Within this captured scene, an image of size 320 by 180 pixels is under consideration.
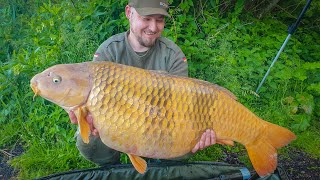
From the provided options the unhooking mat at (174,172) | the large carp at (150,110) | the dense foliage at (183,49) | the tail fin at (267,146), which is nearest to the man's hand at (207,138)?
the large carp at (150,110)

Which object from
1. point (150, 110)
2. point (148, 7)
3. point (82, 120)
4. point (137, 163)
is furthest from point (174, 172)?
point (148, 7)

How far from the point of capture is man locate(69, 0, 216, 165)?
1930 millimetres

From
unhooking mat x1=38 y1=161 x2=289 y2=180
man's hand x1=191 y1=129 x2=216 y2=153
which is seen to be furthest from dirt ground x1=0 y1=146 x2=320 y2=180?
man's hand x1=191 y1=129 x2=216 y2=153

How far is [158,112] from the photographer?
144cm

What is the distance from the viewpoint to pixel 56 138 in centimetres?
243

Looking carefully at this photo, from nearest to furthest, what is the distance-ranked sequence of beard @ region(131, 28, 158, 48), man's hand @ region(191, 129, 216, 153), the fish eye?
the fish eye < man's hand @ region(191, 129, 216, 153) < beard @ region(131, 28, 158, 48)

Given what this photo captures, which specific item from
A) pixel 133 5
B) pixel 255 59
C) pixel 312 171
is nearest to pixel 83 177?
pixel 133 5

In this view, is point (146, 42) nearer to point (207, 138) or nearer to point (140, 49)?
point (140, 49)

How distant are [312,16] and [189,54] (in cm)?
217

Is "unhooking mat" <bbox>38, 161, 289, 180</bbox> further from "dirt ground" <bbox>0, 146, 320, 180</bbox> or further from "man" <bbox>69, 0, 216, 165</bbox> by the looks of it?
"dirt ground" <bbox>0, 146, 320, 180</bbox>

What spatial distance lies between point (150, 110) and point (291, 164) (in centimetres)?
Answer: 152

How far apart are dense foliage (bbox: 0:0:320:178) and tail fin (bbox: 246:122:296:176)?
83 cm

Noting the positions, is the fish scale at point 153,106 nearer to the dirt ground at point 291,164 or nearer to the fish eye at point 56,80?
the fish eye at point 56,80

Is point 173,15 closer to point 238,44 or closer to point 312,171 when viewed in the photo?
point 238,44
